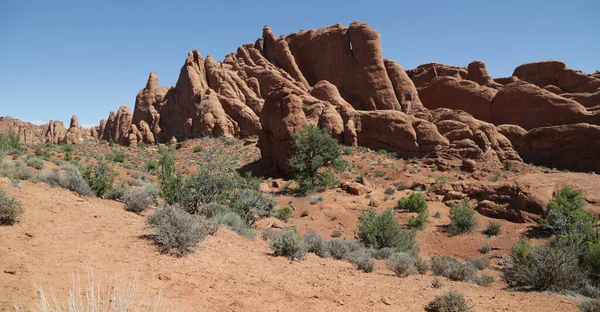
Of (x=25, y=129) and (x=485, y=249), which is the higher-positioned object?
(x=25, y=129)

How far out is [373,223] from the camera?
13930 mm

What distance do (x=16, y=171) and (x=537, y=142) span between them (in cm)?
4167

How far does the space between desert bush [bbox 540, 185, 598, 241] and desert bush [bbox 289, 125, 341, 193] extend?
12987mm

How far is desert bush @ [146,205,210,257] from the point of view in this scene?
6418mm

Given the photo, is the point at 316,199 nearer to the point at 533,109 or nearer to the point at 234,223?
the point at 234,223

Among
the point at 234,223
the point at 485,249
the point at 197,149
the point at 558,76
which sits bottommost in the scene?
the point at 485,249

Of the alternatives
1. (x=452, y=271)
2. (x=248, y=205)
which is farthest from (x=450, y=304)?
(x=248, y=205)

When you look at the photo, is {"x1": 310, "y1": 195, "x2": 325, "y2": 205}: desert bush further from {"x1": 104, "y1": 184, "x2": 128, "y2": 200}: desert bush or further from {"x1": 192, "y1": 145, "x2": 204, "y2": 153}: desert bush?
{"x1": 192, "y1": 145, "x2": 204, "y2": 153}: desert bush

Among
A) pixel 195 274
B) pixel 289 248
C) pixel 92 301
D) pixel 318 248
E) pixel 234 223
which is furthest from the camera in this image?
pixel 234 223

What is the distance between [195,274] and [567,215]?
602 inches

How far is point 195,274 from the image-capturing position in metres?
5.64

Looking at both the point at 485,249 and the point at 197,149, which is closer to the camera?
the point at 485,249

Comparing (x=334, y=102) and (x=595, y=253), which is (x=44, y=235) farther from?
(x=334, y=102)

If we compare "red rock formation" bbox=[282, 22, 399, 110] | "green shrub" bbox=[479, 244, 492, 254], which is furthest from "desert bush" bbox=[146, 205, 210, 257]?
"red rock formation" bbox=[282, 22, 399, 110]
